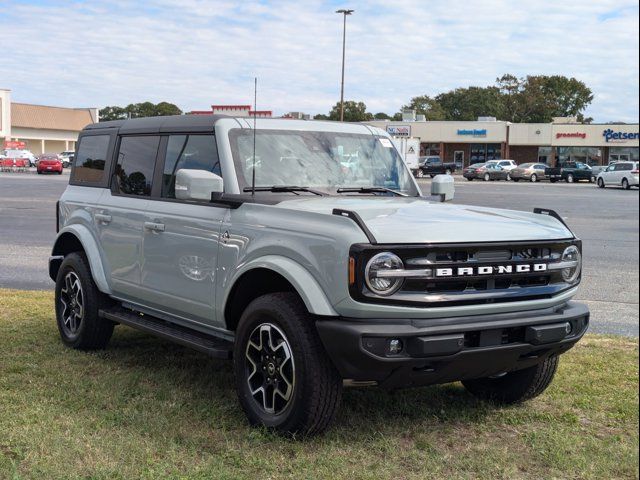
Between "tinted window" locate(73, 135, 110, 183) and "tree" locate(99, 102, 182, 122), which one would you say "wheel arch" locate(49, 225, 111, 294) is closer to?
"tinted window" locate(73, 135, 110, 183)

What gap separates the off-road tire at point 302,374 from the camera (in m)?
4.24

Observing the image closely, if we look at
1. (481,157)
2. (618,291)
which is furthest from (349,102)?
(618,291)

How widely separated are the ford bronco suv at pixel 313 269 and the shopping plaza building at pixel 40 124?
3310 inches

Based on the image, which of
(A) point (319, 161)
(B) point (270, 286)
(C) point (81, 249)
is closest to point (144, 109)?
(C) point (81, 249)

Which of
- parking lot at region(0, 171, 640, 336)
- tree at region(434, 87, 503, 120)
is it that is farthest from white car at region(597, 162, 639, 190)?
tree at region(434, 87, 503, 120)

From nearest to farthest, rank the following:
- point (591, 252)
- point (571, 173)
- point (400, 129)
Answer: point (591, 252), point (571, 173), point (400, 129)

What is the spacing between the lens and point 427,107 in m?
127

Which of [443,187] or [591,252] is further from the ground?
[443,187]

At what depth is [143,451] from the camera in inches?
169

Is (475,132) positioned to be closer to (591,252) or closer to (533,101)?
(533,101)

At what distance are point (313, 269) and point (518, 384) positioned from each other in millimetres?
1877

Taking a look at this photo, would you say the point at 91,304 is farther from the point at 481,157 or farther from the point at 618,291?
the point at 481,157

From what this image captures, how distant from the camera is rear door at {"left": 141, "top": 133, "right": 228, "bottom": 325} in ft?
16.9

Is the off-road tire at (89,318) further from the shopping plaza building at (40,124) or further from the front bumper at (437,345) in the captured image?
the shopping plaza building at (40,124)
